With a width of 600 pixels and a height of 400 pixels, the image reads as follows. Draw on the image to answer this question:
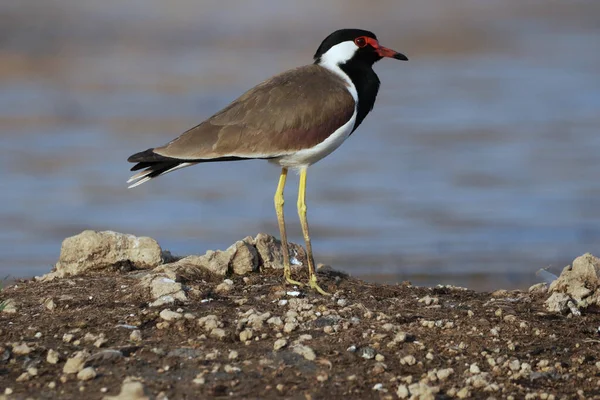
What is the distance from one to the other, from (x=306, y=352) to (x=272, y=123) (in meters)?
2.50

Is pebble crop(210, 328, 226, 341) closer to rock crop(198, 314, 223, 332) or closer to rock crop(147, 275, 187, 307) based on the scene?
rock crop(198, 314, 223, 332)

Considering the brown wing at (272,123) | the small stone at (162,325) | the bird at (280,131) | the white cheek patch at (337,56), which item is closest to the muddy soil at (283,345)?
the small stone at (162,325)

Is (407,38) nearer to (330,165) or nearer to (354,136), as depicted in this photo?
(354,136)

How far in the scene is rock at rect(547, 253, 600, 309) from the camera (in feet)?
24.4

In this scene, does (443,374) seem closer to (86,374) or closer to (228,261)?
(86,374)

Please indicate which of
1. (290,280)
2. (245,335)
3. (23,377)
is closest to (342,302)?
(290,280)

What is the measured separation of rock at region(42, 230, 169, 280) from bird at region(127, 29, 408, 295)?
0.46 metres

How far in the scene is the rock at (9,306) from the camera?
6828 millimetres

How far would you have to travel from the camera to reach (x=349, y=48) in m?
8.73

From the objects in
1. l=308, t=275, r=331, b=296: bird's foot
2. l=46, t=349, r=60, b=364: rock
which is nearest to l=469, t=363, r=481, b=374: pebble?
l=308, t=275, r=331, b=296: bird's foot

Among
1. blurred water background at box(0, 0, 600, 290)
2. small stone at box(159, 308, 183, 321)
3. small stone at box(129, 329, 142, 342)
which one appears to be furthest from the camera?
blurred water background at box(0, 0, 600, 290)

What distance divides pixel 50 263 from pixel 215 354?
6.03 metres

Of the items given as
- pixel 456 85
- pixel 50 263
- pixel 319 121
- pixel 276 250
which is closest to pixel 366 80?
pixel 319 121

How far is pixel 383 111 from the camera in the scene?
59.4 feet
